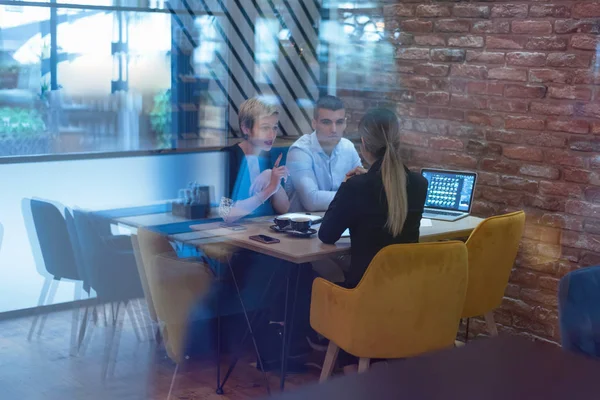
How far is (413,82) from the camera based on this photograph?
4367 millimetres

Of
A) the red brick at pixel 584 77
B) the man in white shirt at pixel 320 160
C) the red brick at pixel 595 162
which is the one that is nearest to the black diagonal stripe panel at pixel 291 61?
the man in white shirt at pixel 320 160

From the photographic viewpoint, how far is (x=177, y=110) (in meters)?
2.83

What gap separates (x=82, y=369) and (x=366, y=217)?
1.17 m

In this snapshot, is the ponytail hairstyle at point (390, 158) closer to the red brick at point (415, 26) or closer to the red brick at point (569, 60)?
the red brick at point (569, 60)

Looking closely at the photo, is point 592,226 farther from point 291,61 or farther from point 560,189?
point 291,61

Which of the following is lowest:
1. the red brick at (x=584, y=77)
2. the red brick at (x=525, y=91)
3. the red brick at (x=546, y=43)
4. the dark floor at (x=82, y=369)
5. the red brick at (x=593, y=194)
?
the dark floor at (x=82, y=369)

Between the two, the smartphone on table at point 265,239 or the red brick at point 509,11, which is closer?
the smartphone on table at point 265,239

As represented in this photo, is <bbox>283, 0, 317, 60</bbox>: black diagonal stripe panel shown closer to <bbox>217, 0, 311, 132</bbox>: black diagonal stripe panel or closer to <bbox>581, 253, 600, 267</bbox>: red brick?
<bbox>217, 0, 311, 132</bbox>: black diagonal stripe panel

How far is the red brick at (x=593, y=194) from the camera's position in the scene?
3818 millimetres

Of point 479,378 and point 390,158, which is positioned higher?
point 390,158

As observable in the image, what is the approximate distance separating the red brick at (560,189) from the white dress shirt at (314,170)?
0.91m

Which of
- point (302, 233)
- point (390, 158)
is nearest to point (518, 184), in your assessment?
point (390, 158)

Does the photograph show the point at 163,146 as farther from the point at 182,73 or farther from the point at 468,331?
the point at 468,331

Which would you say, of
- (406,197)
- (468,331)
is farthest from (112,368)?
(468,331)
